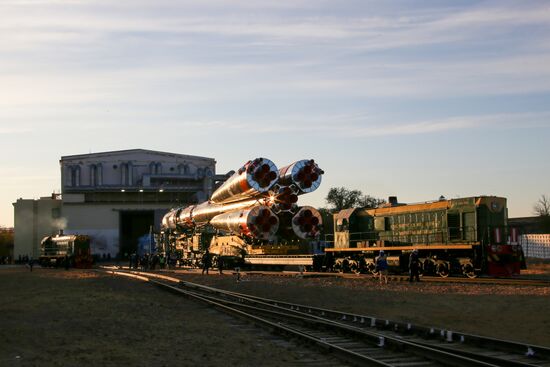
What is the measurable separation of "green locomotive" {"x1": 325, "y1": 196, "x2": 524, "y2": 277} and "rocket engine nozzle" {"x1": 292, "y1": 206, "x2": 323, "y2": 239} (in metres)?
2.17

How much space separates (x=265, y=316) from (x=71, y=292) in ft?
39.2

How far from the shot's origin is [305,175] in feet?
110

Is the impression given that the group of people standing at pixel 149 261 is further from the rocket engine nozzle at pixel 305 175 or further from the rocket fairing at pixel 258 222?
the rocket engine nozzle at pixel 305 175

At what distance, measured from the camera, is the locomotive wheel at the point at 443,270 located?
26.3 m

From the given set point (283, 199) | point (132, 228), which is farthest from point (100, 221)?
point (283, 199)

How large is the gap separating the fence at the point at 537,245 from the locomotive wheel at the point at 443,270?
1684 centimetres

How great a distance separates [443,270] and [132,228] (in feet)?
224

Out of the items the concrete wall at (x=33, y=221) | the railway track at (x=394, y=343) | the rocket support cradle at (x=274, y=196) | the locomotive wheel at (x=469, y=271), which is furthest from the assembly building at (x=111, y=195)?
the railway track at (x=394, y=343)

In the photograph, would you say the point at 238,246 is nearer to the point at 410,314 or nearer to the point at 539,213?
the point at 410,314

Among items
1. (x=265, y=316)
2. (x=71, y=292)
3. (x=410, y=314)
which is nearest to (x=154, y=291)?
(x=71, y=292)

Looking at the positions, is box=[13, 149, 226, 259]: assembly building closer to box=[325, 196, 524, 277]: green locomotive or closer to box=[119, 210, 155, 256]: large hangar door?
box=[119, 210, 155, 256]: large hangar door

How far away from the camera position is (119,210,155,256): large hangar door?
83312mm

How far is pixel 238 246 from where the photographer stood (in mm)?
39281

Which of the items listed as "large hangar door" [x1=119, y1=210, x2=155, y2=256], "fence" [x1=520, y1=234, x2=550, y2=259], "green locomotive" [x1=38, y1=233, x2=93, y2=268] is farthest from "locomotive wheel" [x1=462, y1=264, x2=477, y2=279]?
"large hangar door" [x1=119, y1=210, x2=155, y2=256]
